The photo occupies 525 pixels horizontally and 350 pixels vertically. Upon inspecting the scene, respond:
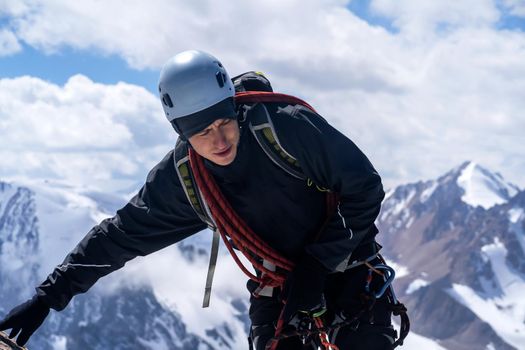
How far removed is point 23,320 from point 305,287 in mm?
3383

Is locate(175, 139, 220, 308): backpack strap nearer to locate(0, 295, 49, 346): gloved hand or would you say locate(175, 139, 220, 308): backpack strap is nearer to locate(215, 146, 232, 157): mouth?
locate(215, 146, 232, 157): mouth

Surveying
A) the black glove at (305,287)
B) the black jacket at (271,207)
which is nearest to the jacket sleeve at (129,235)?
the black jacket at (271,207)

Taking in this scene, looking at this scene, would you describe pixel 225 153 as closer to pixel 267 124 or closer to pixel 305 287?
pixel 267 124

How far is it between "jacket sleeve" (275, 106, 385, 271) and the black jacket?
1cm

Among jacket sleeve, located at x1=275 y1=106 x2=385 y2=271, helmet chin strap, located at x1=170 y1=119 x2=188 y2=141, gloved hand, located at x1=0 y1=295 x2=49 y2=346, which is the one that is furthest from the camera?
gloved hand, located at x1=0 y1=295 x2=49 y2=346

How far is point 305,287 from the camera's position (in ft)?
23.4

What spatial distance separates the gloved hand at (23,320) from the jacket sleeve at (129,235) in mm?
158

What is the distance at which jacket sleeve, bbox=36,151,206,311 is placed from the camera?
7.80 meters

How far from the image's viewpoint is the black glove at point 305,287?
7.16 metres

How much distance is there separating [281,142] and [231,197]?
1147mm

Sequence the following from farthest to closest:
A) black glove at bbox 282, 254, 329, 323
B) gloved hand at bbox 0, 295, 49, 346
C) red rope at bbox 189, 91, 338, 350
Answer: gloved hand at bbox 0, 295, 49, 346, red rope at bbox 189, 91, 338, 350, black glove at bbox 282, 254, 329, 323

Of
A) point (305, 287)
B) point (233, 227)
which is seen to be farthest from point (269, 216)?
point (305, 287)

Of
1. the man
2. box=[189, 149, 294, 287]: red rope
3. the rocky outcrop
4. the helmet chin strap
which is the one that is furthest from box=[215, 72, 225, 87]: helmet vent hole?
the rocky outcrop

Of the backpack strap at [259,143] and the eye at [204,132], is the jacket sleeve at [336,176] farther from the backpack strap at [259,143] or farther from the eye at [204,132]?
the eye at [204,132]
